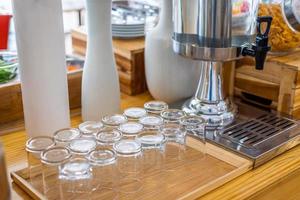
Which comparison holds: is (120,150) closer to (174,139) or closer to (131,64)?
(174,139)


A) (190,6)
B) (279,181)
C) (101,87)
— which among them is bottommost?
(279,181)

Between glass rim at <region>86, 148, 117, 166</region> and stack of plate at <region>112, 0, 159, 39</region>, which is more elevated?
stack of plate at <region>112, 0, 159, 39</region>

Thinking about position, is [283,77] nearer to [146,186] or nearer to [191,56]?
[191,56]

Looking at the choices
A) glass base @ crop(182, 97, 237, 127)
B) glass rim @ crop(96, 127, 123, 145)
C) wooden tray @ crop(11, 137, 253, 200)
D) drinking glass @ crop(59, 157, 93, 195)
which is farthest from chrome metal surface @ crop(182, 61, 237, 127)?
drinking glass @ crop(59, 157, 93, 195)

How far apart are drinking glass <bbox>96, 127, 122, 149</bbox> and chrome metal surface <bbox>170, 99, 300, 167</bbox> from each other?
19cm

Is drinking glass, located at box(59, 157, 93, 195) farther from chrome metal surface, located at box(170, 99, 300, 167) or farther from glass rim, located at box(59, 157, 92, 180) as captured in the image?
chrome metal surface, located at box(170, 99, 300, 167)

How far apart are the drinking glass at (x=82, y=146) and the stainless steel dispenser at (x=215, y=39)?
0.91 feet

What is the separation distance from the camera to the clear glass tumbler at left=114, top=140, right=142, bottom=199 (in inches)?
27.1

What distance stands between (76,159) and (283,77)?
0.49 meters

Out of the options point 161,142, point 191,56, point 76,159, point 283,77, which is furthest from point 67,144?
point 283,77

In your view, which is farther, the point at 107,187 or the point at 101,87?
the point at 101,87

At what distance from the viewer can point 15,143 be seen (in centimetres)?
84

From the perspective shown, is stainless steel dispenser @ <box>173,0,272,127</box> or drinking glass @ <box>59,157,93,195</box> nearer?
→ drinking glass @ <box>59,157,93,195</box>

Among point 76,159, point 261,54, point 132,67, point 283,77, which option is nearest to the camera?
point 76,159
